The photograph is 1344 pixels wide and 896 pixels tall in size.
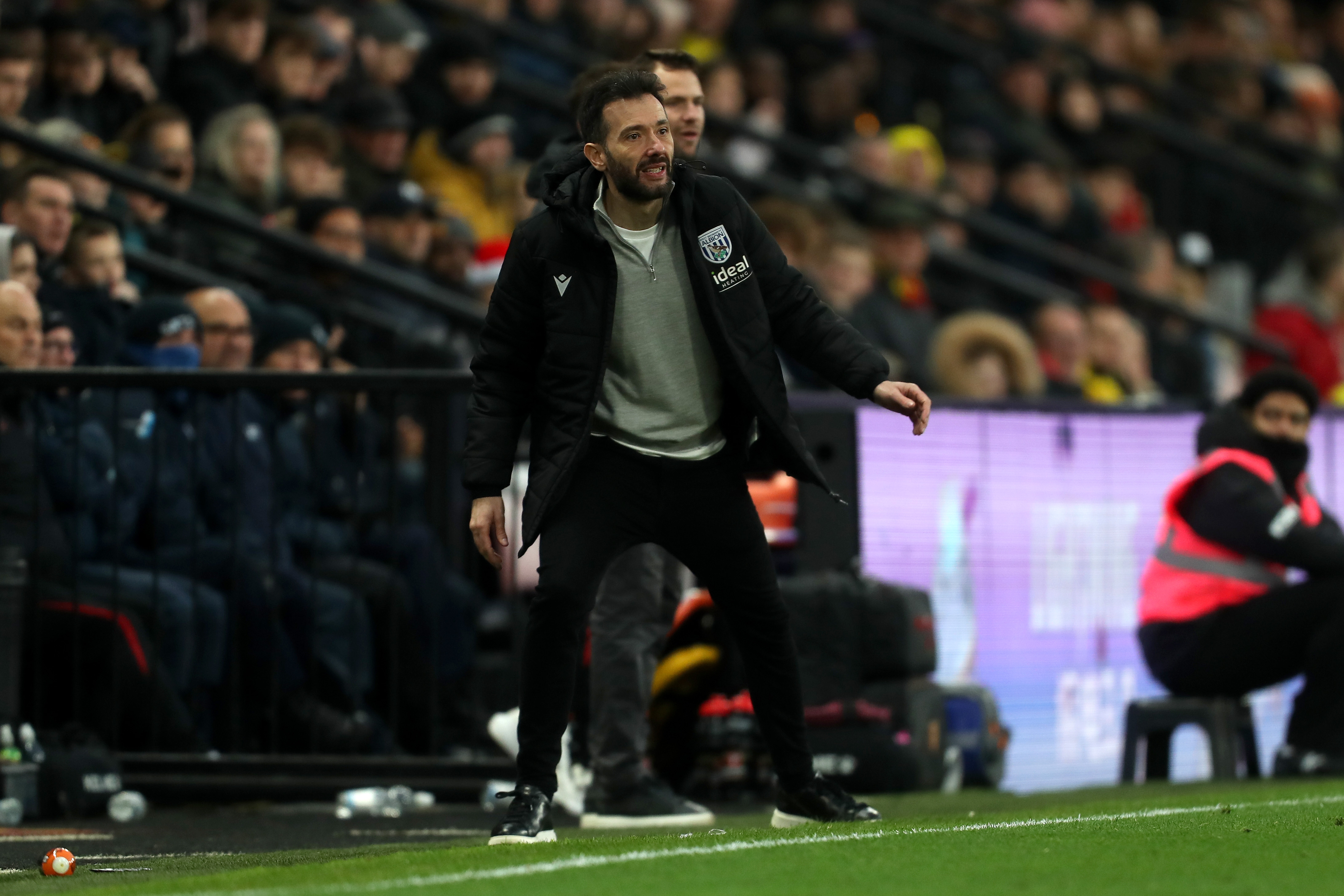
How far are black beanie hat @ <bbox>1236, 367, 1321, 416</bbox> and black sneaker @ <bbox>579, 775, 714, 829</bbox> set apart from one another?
9.70 feet

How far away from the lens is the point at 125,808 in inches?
298

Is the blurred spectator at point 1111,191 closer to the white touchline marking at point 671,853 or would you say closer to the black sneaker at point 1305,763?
the black sneaker at point 1305,763

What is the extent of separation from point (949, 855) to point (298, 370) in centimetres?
366

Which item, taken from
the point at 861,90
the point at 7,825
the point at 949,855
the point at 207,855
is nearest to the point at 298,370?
the point at 7,825

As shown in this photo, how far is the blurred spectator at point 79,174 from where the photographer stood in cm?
970

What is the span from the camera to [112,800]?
24.9 feet

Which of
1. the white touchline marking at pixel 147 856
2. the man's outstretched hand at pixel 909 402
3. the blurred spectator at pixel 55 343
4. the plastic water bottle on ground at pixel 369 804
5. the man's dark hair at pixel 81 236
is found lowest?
the plastic water bottle on ground at pixel 369 804

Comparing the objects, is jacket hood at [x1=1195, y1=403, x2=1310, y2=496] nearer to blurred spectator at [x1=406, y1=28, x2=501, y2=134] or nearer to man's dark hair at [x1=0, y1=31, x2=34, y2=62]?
man's dark hair at [x1=0, y1=31, x2=34, y2=62]

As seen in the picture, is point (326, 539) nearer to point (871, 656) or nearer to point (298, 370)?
point (298, 370)

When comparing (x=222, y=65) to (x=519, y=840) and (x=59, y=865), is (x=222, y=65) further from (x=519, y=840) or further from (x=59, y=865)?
(x=519, y=840)

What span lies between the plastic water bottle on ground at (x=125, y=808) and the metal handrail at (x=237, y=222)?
2.58m

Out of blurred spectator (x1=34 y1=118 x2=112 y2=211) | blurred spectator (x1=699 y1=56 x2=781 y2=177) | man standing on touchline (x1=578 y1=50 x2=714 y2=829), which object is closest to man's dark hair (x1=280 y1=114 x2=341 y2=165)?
blurred spectator (x1=34 y1=118 x2=112 y2=211)

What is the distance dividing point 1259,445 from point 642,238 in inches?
138

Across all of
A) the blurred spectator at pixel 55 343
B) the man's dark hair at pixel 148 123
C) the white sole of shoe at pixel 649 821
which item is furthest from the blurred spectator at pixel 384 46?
the white sole of shoe at pixel 649 821
